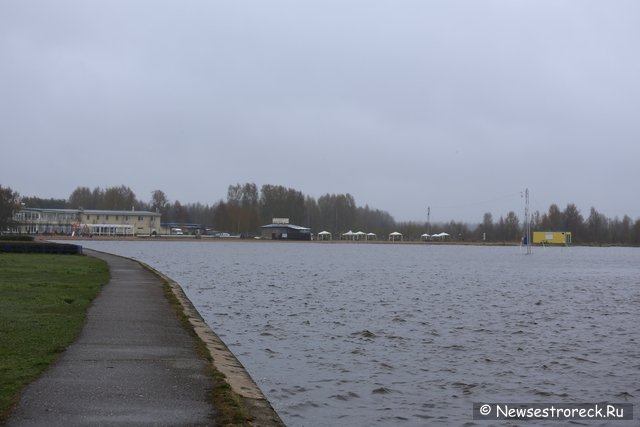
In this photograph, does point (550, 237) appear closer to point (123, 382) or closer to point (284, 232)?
point (284, 232)

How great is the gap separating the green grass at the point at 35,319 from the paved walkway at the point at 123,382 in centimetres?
28

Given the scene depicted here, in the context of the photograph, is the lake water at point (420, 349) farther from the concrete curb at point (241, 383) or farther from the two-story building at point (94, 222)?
the two-story building at point (94, 222)

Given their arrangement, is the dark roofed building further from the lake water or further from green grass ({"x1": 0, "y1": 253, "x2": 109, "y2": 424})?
green grass ({"x1": 0, "y1": 253, "x2": 109, "y2": 424})

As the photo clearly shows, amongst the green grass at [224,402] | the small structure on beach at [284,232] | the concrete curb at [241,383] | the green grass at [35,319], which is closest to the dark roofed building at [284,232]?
the small structure on beach at [284,232]

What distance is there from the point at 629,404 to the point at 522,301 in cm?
2045

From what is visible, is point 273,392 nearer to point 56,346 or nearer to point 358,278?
point 56,346

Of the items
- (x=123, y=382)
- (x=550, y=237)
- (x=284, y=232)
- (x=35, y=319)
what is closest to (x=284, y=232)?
(x=284, y=232)

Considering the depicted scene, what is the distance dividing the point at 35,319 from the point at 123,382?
762 centimetres

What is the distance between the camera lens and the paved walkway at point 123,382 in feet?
30.1

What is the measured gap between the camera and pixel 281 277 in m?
47.2

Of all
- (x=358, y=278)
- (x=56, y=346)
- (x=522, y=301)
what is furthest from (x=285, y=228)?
(x=56, y=346)

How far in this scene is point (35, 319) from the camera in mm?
17641

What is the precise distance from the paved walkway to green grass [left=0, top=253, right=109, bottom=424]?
0.92ft

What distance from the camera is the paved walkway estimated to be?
9188mm
